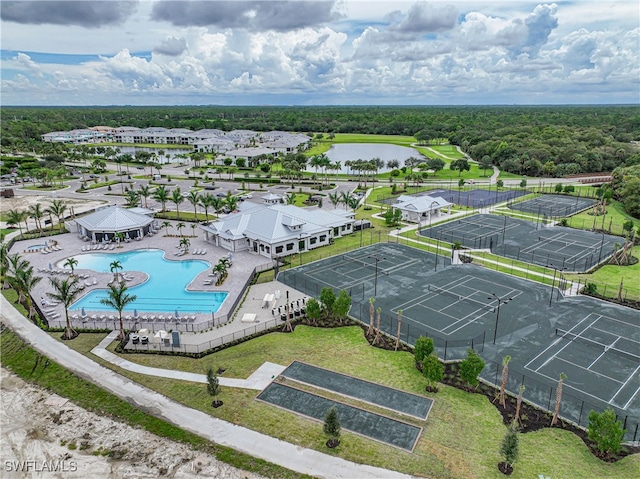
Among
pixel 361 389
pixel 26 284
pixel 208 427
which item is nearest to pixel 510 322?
pixel 361 389

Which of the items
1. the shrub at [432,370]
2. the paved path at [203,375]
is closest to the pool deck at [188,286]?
the paved path at [203,375]

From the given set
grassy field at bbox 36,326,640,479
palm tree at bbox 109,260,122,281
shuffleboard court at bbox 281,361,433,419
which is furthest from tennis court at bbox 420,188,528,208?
palm tree at bbox 109,260,122,281

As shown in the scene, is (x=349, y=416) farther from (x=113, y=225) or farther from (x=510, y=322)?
(x=113, y=225)

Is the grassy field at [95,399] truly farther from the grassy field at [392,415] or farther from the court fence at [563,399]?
the court fence at [563,399]

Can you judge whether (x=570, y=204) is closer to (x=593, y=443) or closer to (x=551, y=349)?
(x=551, y=349)

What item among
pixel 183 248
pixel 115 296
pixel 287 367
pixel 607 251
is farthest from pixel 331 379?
pixel 607 251

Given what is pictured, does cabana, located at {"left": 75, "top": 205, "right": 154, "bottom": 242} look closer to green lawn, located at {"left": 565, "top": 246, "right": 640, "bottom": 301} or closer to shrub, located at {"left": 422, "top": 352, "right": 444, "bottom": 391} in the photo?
shrub, located at {"left": 422, "top": 352, "right": 444, "bottom": 391}
